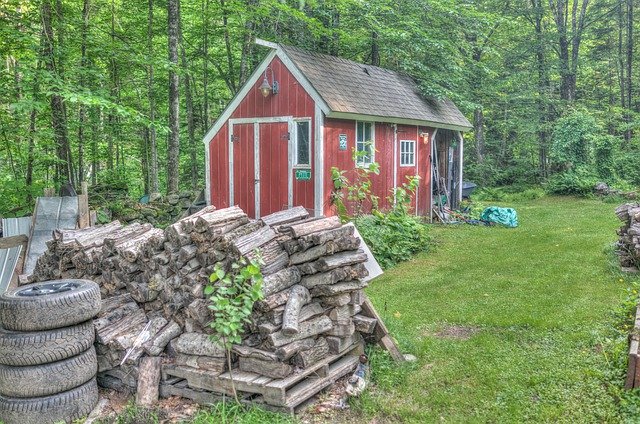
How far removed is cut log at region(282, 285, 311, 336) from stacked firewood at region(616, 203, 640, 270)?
471 centimetres

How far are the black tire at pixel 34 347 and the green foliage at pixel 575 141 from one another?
1688 cm

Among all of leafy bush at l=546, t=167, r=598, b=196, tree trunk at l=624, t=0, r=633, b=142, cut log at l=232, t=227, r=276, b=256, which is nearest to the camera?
cut log at l=232, t=227, r=276, b=256

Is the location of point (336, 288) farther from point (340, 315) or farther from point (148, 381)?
point (148, 381)

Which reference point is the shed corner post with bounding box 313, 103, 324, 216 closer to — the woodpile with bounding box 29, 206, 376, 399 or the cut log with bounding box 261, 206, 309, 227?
the cut log with bounding box 261, 206, 309, 227

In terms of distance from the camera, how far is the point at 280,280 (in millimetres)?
3777

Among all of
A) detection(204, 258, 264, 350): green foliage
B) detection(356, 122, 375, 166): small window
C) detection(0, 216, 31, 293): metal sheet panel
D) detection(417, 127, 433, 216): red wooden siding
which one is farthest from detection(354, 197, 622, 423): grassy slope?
detection(0, 216, 31, 293): metal sheet panel

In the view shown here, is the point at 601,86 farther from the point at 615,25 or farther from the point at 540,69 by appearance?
the point at 540,69

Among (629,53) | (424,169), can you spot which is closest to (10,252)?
(424,169)

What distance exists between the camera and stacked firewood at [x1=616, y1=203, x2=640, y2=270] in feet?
20.8

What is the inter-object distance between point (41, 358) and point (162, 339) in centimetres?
83

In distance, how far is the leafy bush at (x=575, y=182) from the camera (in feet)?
51.6

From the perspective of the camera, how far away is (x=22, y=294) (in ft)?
12.1

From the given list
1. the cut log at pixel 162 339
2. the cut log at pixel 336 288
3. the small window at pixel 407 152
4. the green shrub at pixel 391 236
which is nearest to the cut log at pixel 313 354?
the cut log at pixel 336 288

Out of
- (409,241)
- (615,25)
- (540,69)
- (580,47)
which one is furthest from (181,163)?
(615,25)
